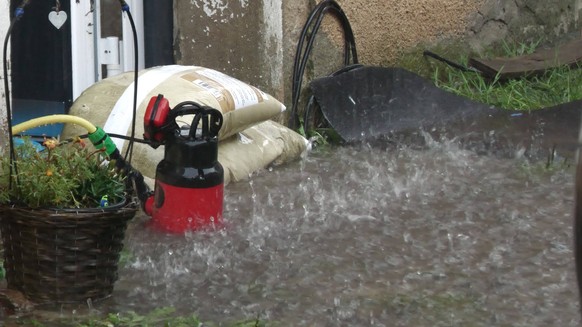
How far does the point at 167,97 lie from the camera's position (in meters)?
4.33

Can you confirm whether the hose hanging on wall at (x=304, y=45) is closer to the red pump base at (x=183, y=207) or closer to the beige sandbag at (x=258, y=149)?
the beige sandbag at (x=258, y=149)

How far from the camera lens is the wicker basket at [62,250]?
2.90m

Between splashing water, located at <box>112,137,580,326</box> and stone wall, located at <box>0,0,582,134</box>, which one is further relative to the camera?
stone wall, located at <box>0,0,582,134</box>

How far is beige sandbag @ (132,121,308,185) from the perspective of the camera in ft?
14.1

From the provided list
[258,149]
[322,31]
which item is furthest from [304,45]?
[258,149]

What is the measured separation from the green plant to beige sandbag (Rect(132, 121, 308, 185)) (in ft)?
3.84

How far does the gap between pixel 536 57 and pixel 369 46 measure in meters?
1.36

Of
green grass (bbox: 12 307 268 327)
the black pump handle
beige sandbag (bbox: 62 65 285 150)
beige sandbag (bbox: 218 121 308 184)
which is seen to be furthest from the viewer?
beige sandbag (bbox: 218 121 308 184)

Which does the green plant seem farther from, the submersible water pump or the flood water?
the submersible water pump

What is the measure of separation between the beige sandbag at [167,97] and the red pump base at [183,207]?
1.61ft

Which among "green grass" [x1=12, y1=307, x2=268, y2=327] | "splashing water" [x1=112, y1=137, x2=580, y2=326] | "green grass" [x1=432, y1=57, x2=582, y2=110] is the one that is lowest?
"splashing water" [x1=112, y1=137, x2=580, y2=326]

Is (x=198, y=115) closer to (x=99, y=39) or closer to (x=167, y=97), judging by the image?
(x=167, y=97)

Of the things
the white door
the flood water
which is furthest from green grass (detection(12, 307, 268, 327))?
the white door

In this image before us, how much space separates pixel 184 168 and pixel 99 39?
1.71 meters
